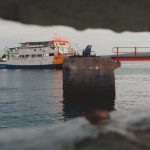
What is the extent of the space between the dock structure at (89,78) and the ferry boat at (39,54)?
75060 millimetres

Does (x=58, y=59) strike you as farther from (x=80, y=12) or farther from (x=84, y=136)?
(x=84, y=136)

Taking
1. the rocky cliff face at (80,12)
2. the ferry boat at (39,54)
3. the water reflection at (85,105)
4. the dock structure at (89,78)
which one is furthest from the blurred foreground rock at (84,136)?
the ferry boat at (39,54)

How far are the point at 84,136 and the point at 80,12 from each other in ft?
10.3

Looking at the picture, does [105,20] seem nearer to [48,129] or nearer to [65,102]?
[48,129]

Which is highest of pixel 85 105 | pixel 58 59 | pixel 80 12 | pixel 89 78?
pixel 80 12

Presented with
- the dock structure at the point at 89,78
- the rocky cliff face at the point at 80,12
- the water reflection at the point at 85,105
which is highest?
the rocky cliff face at the point at 80,12

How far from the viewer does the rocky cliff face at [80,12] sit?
26.9ft

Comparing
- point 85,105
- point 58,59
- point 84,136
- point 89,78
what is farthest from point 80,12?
point 58,59

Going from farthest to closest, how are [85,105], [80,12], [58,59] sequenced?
1. [58,59]
2. [85,105]
3. [80,12]

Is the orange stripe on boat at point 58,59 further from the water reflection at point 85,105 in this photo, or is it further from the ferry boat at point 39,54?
the water reflection at point 85,105

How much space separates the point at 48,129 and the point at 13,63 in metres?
122

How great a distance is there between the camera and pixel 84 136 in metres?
8.08

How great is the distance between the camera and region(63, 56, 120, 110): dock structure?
36000 millimetres

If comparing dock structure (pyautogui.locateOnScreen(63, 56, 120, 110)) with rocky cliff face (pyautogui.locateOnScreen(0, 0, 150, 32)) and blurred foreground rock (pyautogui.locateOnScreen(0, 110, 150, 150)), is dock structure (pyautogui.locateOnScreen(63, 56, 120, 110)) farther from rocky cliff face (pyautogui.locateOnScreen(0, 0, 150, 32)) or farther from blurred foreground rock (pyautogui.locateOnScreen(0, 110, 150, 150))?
blurred foreground rock (pyautogui.locateOnScreen(0, 110, 150, 150))
